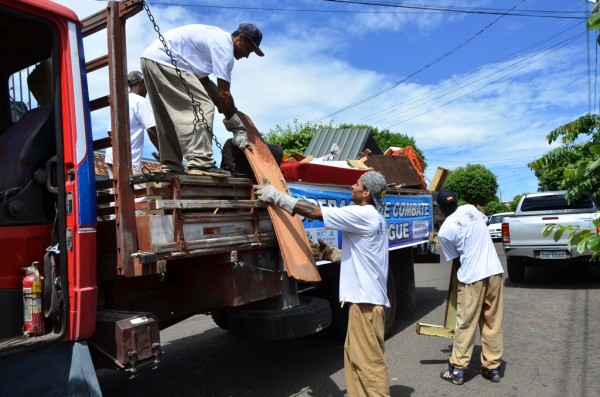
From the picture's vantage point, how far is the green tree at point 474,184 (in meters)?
36.4

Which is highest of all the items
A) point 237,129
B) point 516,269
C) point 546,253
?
point 237,129

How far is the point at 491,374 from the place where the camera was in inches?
187

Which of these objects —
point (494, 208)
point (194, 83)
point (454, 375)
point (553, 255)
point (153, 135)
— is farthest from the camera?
point (494, 208)

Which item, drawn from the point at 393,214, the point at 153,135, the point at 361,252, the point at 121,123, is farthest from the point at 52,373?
the point at 393,214

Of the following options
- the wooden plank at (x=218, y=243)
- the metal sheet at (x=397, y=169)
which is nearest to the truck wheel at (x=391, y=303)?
the metal sheet at (x=397, y=169)

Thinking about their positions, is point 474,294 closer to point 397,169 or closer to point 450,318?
point 450,318

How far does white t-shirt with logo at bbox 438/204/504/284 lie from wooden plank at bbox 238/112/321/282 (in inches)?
65.3

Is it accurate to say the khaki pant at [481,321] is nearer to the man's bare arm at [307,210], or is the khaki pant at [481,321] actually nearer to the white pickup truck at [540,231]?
the man's bare arm at [307,210]

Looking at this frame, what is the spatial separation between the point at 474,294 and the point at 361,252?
1.74 metres

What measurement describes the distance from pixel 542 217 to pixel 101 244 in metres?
8.91

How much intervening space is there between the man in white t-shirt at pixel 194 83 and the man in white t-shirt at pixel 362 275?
599 millimetres

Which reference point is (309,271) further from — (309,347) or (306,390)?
(309,347)

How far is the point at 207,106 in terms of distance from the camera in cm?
401

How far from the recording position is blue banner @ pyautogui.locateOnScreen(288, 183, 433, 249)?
4.73 meters
